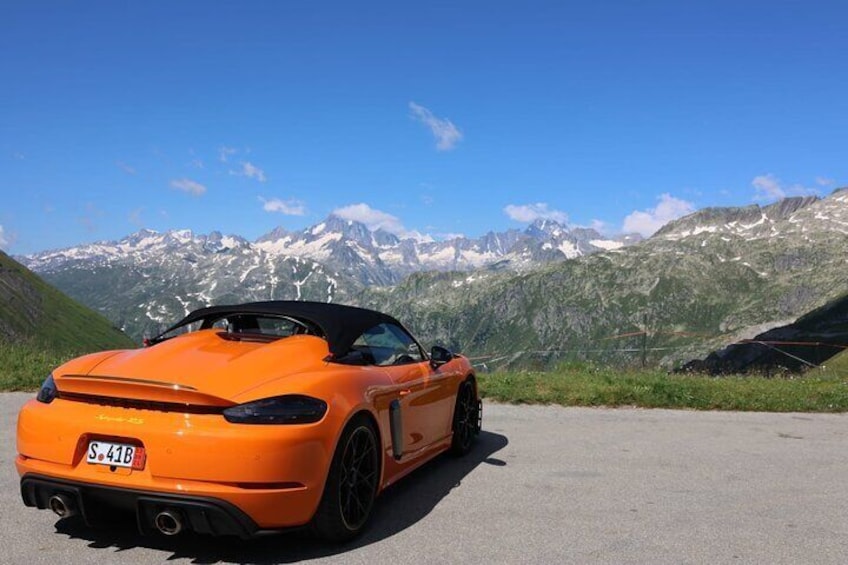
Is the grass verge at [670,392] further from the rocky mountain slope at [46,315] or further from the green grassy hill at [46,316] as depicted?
the rocky mountain slope at [46,315]

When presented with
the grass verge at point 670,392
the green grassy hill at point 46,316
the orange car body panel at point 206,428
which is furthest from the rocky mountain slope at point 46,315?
the orange car body panel at point 206,428

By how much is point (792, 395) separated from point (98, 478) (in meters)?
11.2

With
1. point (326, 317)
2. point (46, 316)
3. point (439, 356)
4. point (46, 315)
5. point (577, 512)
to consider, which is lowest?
point (577, 512)

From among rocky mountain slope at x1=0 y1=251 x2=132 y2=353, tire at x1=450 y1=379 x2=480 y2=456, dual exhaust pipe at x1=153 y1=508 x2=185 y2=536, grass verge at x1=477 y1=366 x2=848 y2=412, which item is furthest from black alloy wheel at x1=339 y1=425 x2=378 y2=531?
rocky mountain slope at x1=0 y1=251 x2=132 y2=353

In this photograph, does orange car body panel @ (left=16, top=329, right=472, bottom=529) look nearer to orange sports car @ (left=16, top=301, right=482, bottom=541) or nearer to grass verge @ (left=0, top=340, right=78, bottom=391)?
orange sports car @ (left=16, top=301, right=482, bottom=541)

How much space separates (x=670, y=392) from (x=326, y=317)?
7.86 meters

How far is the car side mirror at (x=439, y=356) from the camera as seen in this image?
261 inches

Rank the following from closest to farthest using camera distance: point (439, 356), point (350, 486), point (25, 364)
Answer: point (350, 486) < point (439, 356) < point (25, 364)

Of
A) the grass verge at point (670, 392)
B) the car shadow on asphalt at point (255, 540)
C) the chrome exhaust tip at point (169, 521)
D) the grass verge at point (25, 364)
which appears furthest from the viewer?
the grass verge at point (25, 364)

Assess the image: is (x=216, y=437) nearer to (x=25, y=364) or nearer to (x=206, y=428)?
(x=206, y=428)

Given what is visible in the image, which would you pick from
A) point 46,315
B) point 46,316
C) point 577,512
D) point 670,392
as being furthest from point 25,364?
point 46,315

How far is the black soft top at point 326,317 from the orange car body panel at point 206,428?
12.7 inches

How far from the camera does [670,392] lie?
11312 mm

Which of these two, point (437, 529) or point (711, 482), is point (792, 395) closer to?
point (711, 482)
